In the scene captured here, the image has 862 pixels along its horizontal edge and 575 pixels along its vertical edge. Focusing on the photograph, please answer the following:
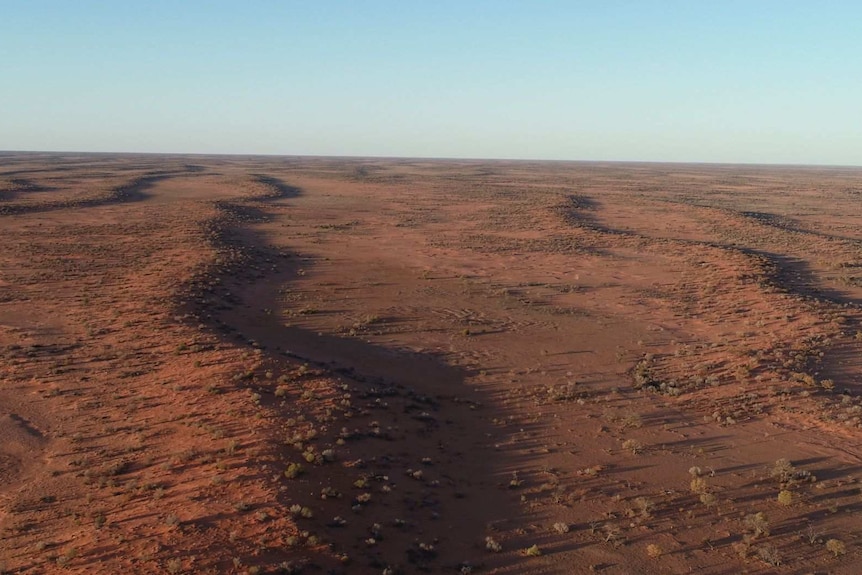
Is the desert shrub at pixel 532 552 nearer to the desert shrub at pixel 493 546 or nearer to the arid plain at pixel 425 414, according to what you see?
the arid plain at pixel 425 414

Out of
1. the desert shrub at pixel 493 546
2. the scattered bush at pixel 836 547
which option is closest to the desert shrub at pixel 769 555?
the scattered bush at pixel 836 547

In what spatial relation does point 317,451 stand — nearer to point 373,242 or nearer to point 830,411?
point 830,411

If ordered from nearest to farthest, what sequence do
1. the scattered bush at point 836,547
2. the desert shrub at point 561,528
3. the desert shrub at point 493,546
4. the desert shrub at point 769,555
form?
the desert shrub at point 769,555
the desert shrub at point 493,546
the scattered bush at point 836,547
the desert shrub at point 561,528

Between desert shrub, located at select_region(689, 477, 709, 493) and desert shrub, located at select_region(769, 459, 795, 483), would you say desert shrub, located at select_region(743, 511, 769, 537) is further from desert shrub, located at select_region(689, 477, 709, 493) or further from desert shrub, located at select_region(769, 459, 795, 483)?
desert shrub, located at select_region(769, 459, 795, 483)

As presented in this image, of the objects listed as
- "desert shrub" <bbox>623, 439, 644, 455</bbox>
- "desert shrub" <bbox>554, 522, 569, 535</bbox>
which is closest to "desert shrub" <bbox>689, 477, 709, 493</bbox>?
"desert shrub" <bbox>623, 439, 644, 455</bbox>

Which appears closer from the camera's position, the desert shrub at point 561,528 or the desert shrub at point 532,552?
the desert shrub at point 532,552

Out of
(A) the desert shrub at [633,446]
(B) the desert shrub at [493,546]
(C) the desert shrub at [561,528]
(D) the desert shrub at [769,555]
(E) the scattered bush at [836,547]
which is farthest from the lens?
(A) the desert shrub at [633,446]

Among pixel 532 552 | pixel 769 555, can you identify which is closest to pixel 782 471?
pixel 769 555

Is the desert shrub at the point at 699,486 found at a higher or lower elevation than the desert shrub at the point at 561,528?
higher
